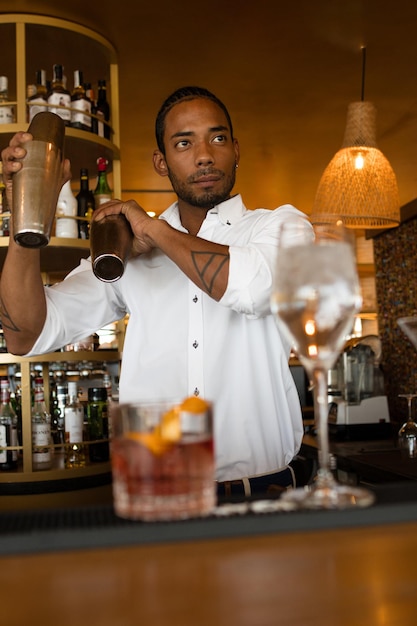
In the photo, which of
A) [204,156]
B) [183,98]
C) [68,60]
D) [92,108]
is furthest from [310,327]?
[68,60]

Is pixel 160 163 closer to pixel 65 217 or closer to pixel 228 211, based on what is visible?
pixel 228 211

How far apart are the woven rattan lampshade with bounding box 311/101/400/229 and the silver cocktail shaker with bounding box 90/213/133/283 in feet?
8.93

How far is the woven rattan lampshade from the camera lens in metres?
3.75

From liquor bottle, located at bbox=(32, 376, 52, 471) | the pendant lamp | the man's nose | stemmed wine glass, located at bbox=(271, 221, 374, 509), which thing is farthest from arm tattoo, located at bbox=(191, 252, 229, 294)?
the pendant lamp

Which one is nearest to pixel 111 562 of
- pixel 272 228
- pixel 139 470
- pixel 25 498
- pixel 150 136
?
pixel 139 470

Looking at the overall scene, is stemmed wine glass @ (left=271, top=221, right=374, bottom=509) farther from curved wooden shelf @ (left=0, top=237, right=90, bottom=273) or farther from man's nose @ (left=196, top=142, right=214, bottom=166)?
curved wooden shelf @ (left=0, top=237, right=90, bottom=273)

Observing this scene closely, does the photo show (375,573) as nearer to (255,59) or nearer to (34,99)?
(34,99)

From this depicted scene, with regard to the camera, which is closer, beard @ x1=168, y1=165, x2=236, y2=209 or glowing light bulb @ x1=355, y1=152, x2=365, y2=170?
beard @ x1=168, y1=165, x2=236, y2=209

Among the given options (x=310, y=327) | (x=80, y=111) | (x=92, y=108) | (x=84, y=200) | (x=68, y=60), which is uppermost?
(x=68, y=60)

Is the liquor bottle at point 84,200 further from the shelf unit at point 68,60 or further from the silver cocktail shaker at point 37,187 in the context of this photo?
the silver cocktail shaker at point 37,187

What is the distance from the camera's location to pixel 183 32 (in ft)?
11.4

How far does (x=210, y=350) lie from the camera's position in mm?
1543

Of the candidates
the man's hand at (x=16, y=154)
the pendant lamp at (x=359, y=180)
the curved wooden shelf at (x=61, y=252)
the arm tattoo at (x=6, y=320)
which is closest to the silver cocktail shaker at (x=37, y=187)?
the man's hand at (x=16, y=154)

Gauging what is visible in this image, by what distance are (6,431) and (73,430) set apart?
328mm
